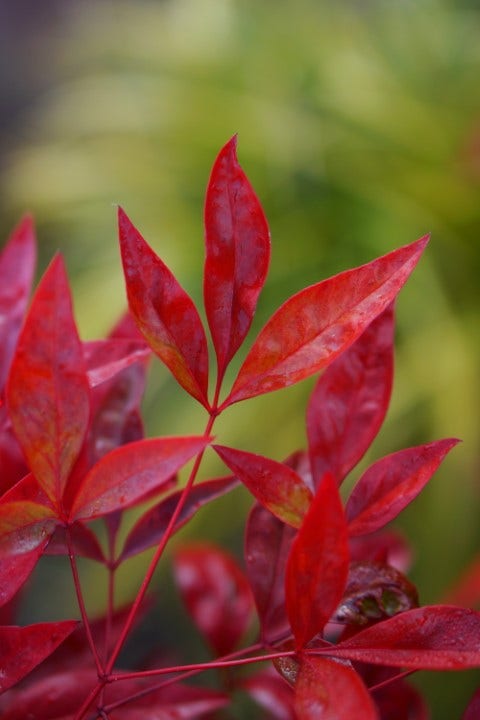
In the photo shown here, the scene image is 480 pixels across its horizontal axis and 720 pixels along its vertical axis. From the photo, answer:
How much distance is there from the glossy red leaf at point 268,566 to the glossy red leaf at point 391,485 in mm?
35

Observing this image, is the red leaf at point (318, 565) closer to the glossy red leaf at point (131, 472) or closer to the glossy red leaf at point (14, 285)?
the glossy red leaf at point (131, 472)

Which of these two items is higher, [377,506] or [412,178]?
[412,178]

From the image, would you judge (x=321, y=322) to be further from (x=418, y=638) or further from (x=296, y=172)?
(x=296, y=172)

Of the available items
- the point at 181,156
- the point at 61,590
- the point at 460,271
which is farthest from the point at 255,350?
the point at 181,156

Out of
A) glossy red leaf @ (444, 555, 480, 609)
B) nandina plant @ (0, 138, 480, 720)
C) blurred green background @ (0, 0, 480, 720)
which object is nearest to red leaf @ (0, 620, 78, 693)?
nandina plant @ (0, 138, 480, 720)

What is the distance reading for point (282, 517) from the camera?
0.26m

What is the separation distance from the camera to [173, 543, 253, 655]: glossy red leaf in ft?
1.30

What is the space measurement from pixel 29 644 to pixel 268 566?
0.31 ft

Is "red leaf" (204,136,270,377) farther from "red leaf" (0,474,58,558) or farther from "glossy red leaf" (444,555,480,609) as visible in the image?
"glossy red leaf" (444,555,480,609)

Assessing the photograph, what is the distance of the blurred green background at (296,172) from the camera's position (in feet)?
5.05

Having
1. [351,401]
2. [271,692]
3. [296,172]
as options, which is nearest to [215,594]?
[271,692]

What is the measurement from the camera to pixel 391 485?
0.28 m

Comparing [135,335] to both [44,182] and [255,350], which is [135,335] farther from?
[44,182]

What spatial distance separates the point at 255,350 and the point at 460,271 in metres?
1.62
